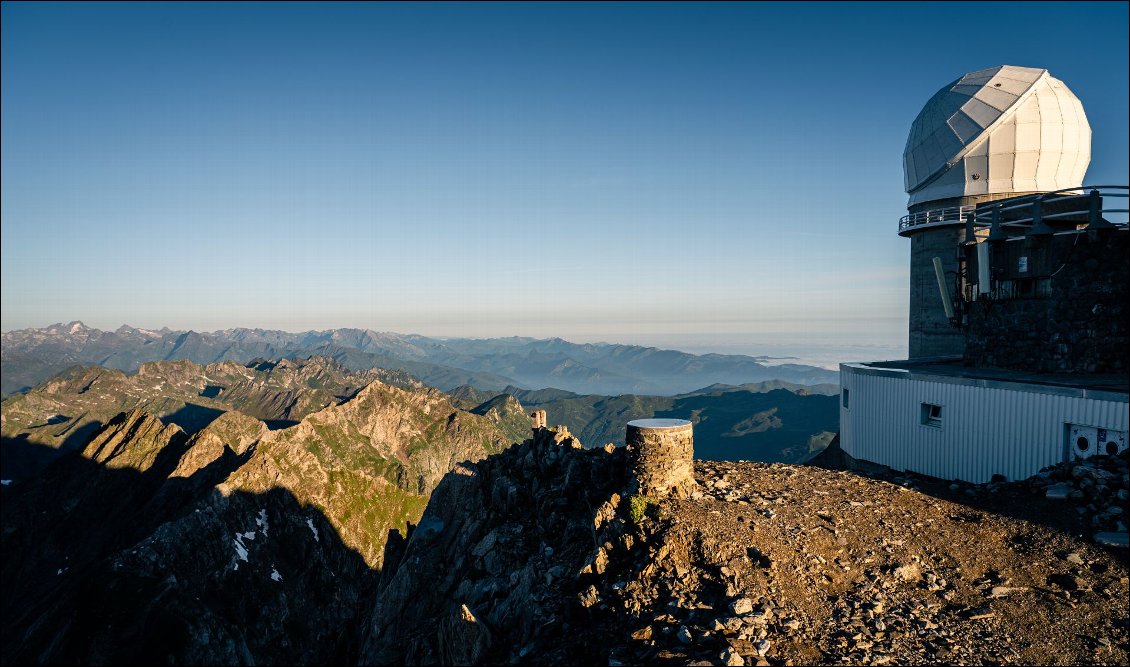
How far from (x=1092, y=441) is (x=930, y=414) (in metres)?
6.48

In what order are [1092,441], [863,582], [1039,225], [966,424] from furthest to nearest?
1. [1039,225]
2. [966,424]
3. [1092,441]
4. [863,582]

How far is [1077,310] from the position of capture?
27.6 metres

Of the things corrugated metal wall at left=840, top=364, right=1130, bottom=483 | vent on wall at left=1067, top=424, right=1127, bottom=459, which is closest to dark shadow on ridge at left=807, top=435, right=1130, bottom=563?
corrugated metal wall at left=840, top=364, right=1130, bottom=483

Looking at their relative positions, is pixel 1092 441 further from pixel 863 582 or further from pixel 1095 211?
pixel 863 582

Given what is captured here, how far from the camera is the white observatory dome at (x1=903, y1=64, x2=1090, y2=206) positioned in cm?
4278

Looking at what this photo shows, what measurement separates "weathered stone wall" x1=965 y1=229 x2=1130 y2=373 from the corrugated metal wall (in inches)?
232

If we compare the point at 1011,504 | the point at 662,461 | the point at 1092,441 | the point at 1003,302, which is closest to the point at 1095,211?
the point at 1003,302

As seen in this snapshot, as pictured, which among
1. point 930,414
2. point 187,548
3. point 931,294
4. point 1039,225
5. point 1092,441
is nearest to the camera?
point 1092,441

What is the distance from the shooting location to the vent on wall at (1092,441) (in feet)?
70.0

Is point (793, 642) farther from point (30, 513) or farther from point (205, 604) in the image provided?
point (30, 513)

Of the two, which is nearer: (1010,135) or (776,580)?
(776,580)

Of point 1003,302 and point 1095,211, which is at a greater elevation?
point 1095,211

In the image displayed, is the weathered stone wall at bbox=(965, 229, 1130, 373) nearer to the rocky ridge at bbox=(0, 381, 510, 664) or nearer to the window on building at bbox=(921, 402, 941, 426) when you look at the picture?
the window on building at bbox=(921, 402, 941, 426)

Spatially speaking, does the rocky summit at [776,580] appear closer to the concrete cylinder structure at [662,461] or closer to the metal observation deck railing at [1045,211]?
the concrete cylinder structure at [662,461]
